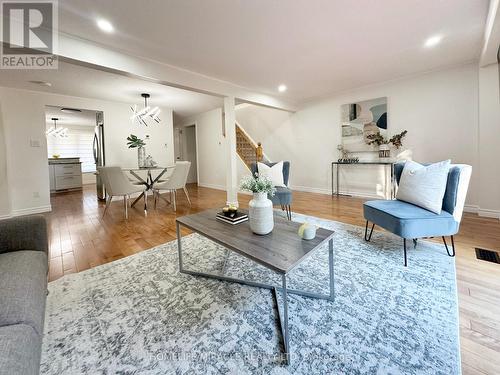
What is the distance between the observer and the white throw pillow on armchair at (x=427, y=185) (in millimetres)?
1990

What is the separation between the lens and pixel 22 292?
93 cm

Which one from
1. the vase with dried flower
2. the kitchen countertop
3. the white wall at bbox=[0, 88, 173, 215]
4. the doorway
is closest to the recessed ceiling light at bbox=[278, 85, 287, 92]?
the vase with dried flower

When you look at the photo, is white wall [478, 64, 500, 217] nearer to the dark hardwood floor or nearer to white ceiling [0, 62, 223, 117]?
the dark hardwood floor

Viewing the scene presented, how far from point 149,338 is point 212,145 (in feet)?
19.5

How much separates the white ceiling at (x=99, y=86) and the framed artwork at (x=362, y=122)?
120 inches

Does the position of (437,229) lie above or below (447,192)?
below

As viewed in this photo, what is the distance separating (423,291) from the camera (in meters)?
1.55

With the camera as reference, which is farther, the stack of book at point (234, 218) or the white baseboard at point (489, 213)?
the white baseboard at point (489, 213)

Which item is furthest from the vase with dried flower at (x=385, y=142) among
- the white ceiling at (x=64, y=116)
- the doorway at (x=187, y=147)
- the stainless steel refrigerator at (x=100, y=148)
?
the white ceiling at (x=64, y=116)

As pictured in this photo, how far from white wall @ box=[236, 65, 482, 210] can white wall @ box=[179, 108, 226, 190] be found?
1545mm

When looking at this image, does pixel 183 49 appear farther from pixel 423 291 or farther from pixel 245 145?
pixel 245 145

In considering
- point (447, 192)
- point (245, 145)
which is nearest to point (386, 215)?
point (447, 192)

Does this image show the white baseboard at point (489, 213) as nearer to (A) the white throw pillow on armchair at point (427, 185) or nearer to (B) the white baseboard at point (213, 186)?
(A) the white throw pillow on armchair at point (427, 185)

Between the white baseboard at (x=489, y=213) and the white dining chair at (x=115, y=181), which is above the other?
the white dining chair at (x=115, y=181)
